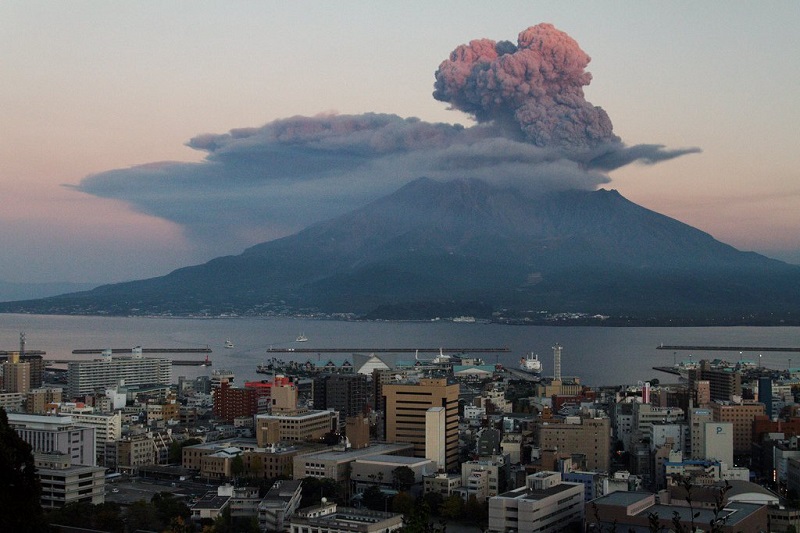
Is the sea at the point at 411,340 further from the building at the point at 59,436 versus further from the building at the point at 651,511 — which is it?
the building at the point at 651,511

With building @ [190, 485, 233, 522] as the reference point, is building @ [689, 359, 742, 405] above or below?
above

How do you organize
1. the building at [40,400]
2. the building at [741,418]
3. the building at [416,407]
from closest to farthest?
the building at [416,407] < the building at [741,418] < the building at [40,400]

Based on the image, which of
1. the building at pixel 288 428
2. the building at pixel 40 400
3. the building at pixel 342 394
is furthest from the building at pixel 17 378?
the building at pixel 288 428

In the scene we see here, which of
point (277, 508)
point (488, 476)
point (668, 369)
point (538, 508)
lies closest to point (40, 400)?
point (277, 508)

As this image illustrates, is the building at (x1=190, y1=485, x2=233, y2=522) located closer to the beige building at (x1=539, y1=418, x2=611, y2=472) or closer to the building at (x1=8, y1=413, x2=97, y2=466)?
the building at (x1=8, y1=413, x2=97, y2=466)

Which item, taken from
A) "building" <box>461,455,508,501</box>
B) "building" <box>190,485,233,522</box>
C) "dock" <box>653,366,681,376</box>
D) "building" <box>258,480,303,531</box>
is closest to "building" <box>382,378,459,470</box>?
"building" <box>461,455,508,501</box>

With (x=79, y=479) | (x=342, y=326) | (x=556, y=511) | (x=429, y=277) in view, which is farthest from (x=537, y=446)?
(x=429, y=277)
